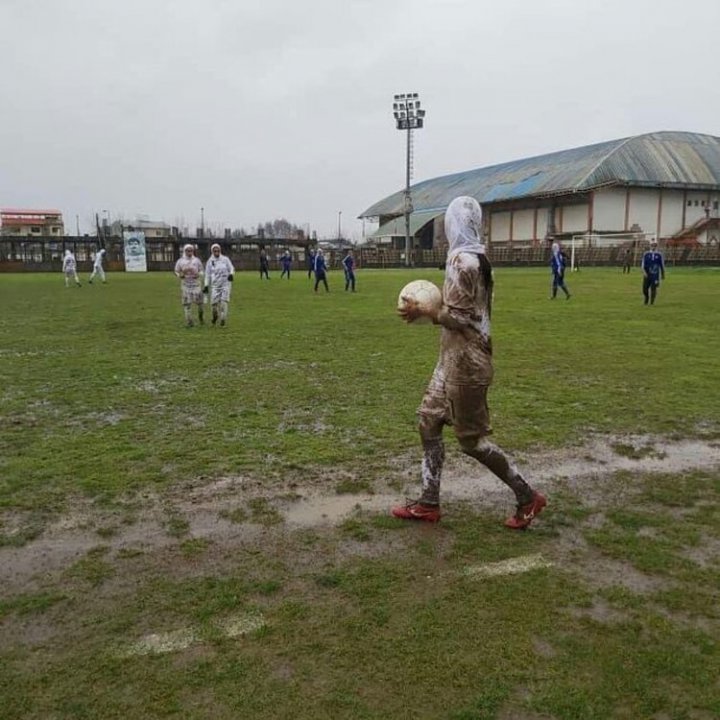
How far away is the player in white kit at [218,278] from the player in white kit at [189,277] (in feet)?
0.78

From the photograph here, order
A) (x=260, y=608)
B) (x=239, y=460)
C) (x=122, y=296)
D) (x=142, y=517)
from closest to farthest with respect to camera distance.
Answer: (x=260, y=608), (x=142, y=517), (x=239, y=460), (x=122, y=296)

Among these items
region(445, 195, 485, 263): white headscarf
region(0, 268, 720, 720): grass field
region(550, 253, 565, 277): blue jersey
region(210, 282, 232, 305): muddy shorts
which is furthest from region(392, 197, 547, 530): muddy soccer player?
region(550, 253, 565, 277): blue jersey

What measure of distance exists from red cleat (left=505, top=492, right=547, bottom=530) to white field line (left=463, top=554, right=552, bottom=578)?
403mm

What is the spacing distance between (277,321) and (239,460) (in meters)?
11.2

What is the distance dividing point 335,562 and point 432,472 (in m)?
1.00

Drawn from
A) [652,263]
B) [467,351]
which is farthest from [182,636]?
[652,263]

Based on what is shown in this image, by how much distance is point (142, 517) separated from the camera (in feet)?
15.3

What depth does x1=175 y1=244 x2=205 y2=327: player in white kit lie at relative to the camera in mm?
14766

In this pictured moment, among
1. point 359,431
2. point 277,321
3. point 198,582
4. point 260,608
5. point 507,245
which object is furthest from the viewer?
point 507,245

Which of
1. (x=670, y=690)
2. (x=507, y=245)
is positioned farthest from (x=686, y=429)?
(x=507, y=245)

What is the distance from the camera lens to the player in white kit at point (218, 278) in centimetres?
1500

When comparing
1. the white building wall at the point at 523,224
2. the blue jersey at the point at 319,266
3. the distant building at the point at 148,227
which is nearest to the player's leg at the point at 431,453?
the blue jersey at the point at 319,266

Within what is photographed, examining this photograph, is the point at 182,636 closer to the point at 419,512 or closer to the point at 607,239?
the point at 419,512

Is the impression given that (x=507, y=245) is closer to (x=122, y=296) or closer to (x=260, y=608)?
(x=122, y=296)
